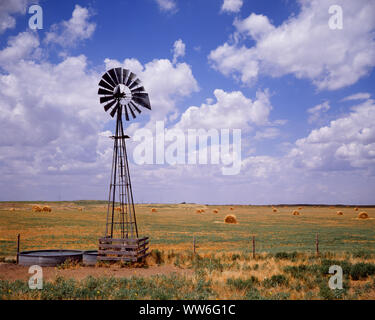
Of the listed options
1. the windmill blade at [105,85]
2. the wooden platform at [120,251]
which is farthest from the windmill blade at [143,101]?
the wooden platform at [120,251]

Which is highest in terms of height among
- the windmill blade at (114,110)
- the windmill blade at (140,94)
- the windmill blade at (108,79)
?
the windmill blade at (108,79)

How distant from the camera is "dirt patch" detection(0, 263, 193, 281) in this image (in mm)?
13575

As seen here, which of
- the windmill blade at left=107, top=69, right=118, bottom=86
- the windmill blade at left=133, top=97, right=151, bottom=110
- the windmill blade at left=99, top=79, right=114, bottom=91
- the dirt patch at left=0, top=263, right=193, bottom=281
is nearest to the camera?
the dirt patch at left=0, top=263, right=193, bottom=281

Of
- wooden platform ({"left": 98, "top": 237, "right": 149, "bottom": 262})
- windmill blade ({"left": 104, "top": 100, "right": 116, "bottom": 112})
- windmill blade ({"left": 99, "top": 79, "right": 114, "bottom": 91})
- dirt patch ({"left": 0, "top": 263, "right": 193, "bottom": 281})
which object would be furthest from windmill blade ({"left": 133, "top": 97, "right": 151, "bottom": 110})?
dirt patch ({"left": 0, "top": 263, "right": 193, "bottom": 281})

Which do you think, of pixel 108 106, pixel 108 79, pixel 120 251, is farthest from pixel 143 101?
pixel 120 251

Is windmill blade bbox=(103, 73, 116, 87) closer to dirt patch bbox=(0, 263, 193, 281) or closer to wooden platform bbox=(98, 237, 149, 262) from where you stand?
wooden platform bbox=(98, 237, 149, 262)

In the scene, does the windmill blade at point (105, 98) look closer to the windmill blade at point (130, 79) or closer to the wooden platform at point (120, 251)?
the windmill blade at point (130, 79)

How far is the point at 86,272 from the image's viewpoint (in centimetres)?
1472

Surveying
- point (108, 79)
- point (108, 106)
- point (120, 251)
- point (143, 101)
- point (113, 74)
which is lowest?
point (120, 251)

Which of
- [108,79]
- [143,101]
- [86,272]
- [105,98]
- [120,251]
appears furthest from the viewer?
[143,101]

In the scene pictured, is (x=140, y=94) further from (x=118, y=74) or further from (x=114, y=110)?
(x=114, y=110)

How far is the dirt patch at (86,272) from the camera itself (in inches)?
534
